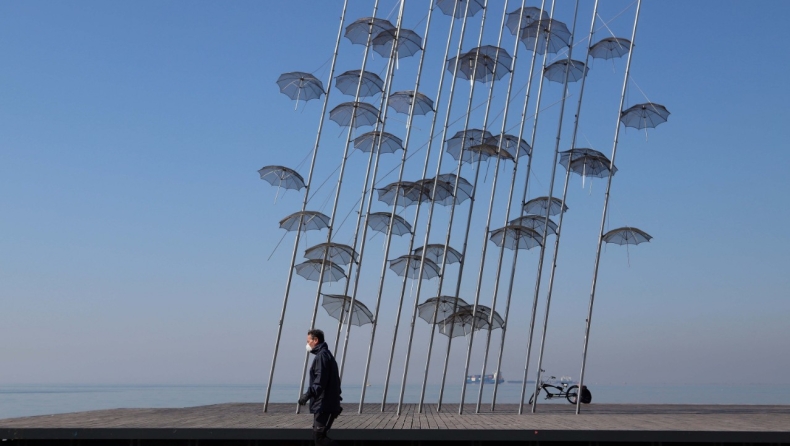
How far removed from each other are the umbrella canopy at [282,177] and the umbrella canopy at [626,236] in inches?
312

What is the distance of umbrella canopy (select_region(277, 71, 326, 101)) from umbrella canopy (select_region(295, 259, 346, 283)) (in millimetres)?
4394

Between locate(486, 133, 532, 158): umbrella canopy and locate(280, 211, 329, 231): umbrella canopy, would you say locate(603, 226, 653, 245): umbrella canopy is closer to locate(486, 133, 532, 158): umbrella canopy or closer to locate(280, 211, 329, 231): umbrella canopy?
locate(486, 133, 532, 158): umbrella canopy

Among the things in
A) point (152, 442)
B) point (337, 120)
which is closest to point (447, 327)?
point (337, 120)

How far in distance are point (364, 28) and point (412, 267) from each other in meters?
6.44

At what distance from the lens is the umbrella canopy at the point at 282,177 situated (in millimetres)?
22688

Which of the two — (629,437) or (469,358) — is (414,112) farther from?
(629,437)

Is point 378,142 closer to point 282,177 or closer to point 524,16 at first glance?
point 282,177

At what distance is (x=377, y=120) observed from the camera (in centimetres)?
2361

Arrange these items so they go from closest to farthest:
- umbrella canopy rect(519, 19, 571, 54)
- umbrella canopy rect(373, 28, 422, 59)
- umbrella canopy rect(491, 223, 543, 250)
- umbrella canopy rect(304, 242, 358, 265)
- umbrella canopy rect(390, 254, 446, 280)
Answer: umbrella canopy rect(304, 242, 358, 265) < umbrella canopy rect(390, 254, 446, 280) < umbrella canopy rect(491, 223, 543, 250) < umbrella canopy rect(373, 28, 422, 59) < umbrella canopy rect(519, 19, 571, 54)

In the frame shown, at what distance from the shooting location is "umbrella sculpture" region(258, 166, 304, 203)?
22.7 meters

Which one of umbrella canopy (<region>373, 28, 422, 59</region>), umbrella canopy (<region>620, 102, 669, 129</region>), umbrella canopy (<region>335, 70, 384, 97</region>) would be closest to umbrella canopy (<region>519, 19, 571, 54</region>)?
umbrella canopy (<region>620, 102, 669, 129</region>)

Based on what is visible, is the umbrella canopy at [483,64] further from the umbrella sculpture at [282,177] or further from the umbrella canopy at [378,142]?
the umbrella sculpture at [282,177]

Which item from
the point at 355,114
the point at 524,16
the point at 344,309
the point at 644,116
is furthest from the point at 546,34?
the point at 344,309

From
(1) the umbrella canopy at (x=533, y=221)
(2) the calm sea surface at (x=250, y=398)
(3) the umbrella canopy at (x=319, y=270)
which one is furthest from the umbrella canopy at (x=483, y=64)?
(2) the calm sea surface at (x=250, y=398)
